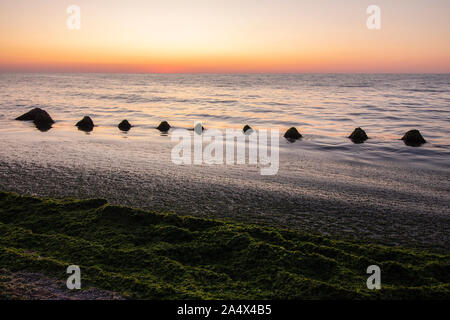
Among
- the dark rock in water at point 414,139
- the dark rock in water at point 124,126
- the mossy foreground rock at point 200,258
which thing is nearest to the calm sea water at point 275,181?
the dark rock in water at point 414,139

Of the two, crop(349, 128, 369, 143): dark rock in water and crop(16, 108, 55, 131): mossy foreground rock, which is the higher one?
crop(16, 108, 55, 131): mossy foreground rock

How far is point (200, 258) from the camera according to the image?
4199 mm

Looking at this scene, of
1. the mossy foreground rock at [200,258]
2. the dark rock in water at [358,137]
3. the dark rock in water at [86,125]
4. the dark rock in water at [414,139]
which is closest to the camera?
the mossy foreground rock at [200,258]

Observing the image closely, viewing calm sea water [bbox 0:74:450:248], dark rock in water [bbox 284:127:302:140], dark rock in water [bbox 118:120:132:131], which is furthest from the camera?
dark rock in water [bbox 118:120:132:131]

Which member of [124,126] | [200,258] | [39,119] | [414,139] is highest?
[39,119]

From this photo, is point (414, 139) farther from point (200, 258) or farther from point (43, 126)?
point (43, 126)

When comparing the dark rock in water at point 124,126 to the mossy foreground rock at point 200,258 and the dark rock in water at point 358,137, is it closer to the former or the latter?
the dark rock in water at point 358,137

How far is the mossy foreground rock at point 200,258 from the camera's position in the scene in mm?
3510

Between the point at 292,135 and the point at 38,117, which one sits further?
the point at 38,117

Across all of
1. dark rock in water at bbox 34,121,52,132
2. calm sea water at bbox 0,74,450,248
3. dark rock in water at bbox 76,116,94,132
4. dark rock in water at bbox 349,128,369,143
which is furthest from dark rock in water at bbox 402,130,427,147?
dark rock in water at bbox 34,121,52,132

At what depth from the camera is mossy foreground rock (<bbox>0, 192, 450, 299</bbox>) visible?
11.5 feet

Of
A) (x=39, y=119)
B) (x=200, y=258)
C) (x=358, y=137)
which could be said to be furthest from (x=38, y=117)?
(x=200, y=258)

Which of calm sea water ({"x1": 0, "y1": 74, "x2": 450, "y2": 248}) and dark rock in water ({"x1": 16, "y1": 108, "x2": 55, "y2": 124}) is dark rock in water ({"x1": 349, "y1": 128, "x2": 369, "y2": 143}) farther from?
dark rock in water ({"x1": 16, "y1": 108, "x2": 55, "y2": 124})
